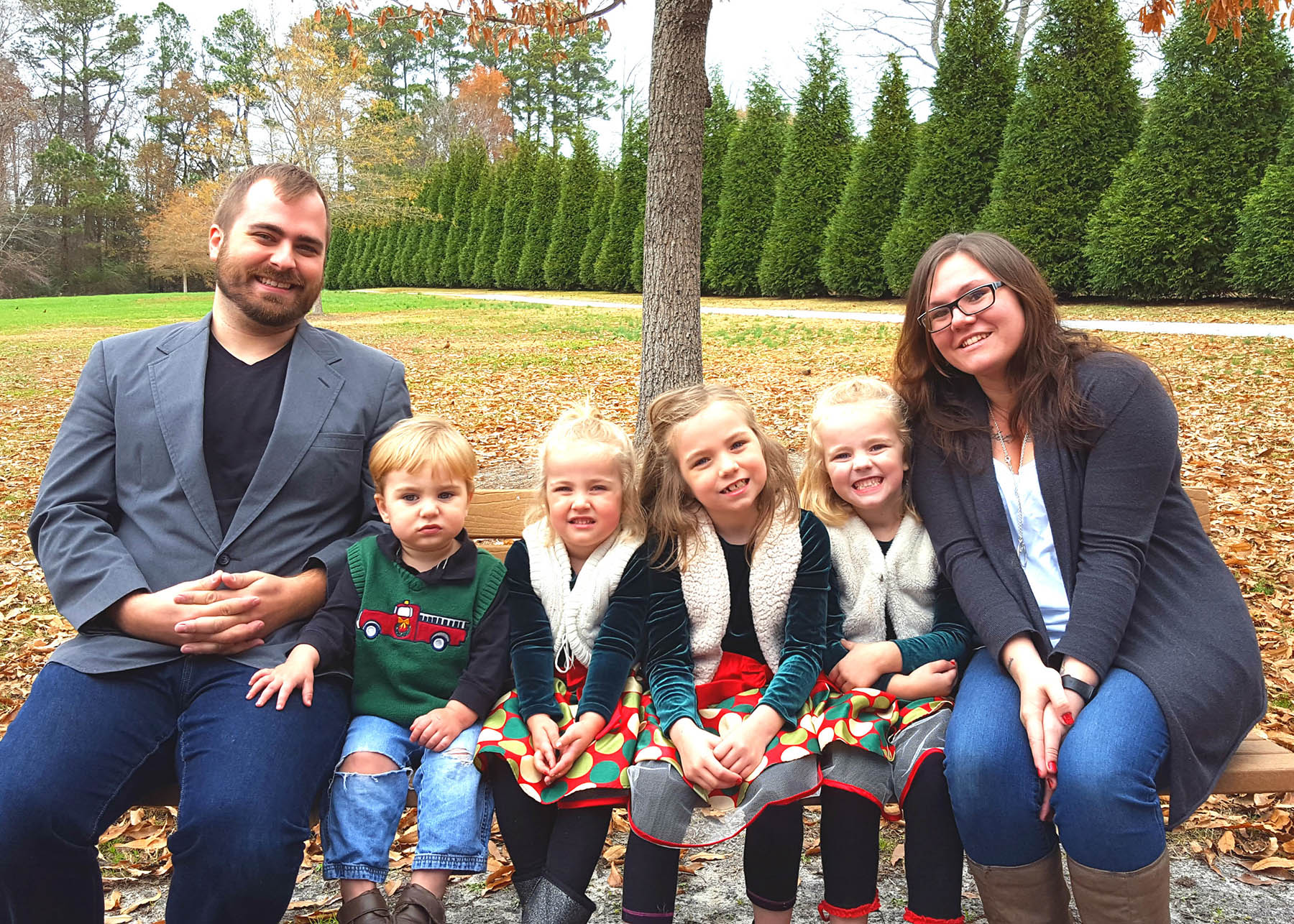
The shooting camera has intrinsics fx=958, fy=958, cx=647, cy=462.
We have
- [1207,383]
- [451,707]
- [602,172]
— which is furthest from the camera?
[602,172]

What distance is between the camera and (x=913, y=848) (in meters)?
2.17

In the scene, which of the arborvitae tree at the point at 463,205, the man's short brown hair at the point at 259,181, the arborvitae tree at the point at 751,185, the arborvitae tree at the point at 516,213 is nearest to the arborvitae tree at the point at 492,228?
the arborvitae tree at the point at 516,213

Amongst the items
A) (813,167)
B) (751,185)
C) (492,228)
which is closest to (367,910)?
(813,167)

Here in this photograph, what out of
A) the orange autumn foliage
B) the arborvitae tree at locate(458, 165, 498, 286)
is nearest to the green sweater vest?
the arborvitae tree at locate(458, 165, 498, 286)

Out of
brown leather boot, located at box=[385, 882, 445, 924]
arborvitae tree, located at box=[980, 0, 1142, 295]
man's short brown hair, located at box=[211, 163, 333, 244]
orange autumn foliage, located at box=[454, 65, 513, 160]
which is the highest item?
orange autumn foliage, located at box=[454, 65, 513, 160]

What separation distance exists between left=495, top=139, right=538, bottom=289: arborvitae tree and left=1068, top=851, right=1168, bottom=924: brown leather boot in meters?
29.1

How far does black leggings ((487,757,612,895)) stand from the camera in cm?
212

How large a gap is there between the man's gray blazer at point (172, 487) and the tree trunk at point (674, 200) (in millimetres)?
2267

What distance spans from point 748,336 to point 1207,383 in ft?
20.1

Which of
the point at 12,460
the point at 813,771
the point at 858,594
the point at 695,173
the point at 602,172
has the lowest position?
the point at 12,460

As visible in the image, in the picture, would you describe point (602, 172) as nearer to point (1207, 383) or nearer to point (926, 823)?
point (1207, 383)

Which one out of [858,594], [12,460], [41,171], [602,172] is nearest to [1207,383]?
[858,594]

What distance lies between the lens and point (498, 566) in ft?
8.30

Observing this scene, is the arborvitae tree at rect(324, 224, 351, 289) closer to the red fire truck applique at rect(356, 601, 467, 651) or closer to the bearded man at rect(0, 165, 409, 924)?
the bearded man at rect(0, 165, 409, 924)
